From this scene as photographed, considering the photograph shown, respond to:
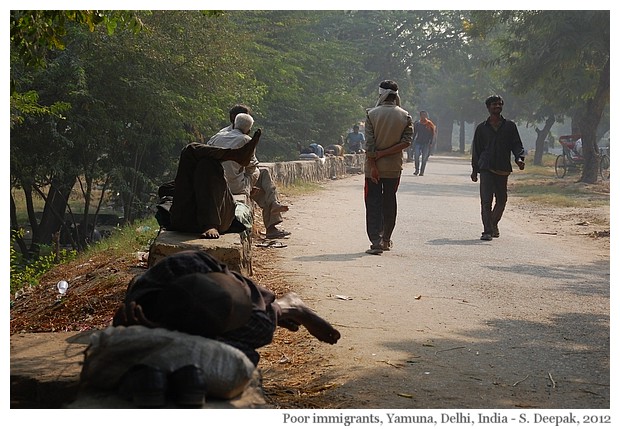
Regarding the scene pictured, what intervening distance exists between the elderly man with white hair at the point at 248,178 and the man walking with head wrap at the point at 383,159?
1.44 m

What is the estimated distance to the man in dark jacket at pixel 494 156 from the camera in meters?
12.3

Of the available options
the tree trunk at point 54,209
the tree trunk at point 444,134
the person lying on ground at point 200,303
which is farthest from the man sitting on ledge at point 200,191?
the tree trunk at point 444,134

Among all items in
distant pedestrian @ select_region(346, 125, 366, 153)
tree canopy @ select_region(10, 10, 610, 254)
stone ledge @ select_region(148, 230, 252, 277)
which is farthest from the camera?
distant pedestrian @ select_region(346, 125, 366, 153)

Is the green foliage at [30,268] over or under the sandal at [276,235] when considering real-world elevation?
under

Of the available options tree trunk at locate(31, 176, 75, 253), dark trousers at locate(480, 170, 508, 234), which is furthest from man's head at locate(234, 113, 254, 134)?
tree trunk at locate(31, 176, 75, 253)

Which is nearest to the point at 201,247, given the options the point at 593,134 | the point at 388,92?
the point at 388,92

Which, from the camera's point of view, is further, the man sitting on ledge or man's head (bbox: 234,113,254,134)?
man's head (bbox: 234,113,254,134)

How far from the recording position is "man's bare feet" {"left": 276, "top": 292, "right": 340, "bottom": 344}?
4.68 m

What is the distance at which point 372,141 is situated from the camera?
1092cm

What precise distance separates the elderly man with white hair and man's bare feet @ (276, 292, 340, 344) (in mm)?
4176

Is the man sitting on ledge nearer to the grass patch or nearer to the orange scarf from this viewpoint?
the grass patch

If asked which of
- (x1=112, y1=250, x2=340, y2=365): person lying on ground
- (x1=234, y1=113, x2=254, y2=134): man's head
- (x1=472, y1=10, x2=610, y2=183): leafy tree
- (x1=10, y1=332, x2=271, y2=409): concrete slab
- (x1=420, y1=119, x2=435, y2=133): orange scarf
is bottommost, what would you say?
(x1=10, y1=332, x2=271, y2=409): concrete slab

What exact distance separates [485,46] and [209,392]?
65.3 meters

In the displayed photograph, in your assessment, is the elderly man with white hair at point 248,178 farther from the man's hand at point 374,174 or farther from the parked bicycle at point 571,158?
the parked bicycle at point 571,158
